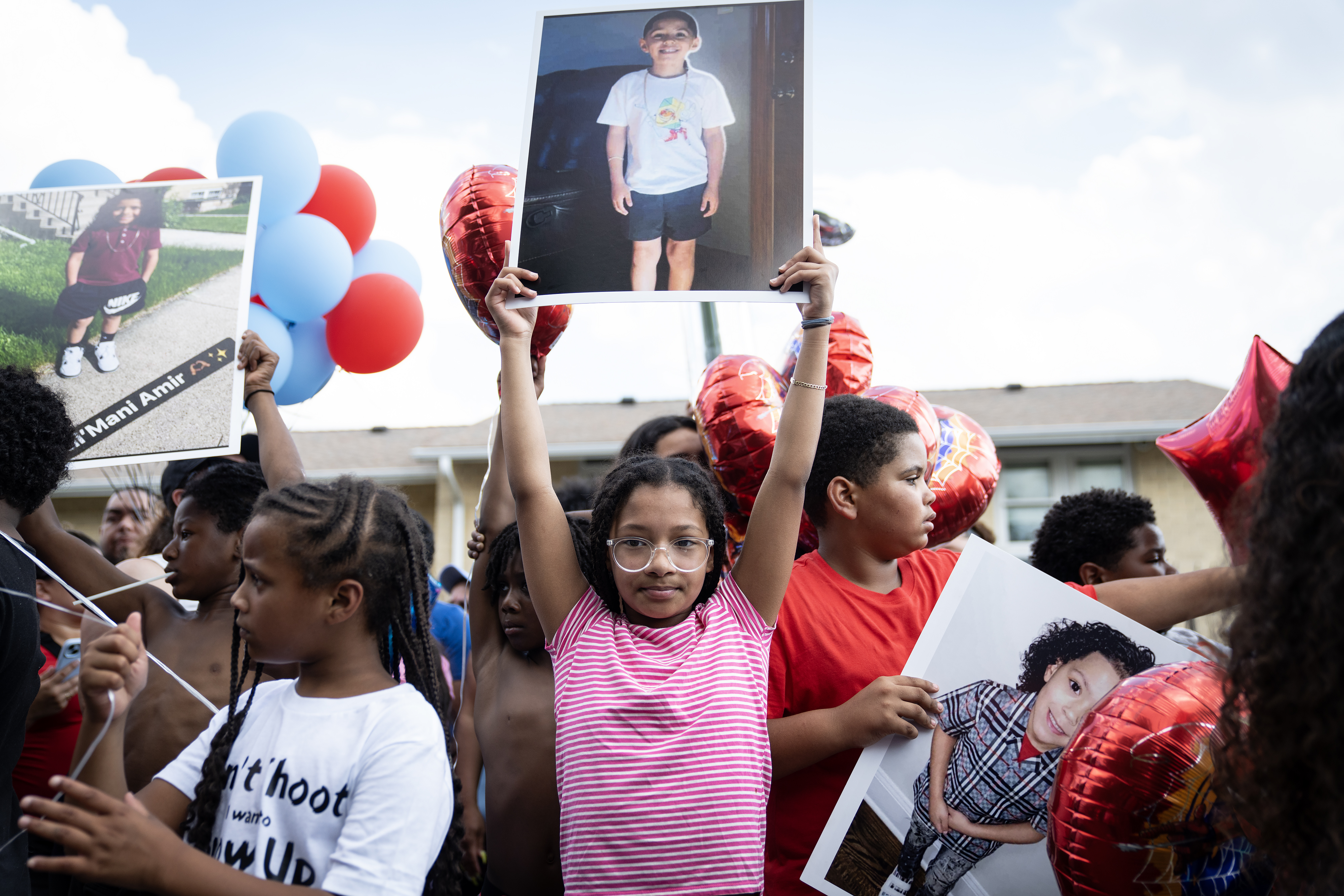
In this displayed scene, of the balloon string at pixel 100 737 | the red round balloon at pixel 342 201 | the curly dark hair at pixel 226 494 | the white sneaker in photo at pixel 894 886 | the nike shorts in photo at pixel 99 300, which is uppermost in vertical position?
the red round balloon at pixel 342 201

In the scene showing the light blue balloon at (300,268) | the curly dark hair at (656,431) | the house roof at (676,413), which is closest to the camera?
the curly dark hair at (656,431)

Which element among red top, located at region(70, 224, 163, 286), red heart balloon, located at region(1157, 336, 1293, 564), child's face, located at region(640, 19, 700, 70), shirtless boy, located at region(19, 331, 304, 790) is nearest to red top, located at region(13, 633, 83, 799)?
shirtless boy, located at region(19, 331, 304, 790)

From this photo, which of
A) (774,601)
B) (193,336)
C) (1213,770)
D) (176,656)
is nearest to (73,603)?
(176,656)

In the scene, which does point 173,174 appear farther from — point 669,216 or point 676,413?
point 676,413

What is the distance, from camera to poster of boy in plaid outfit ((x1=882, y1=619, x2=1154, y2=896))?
178 cm

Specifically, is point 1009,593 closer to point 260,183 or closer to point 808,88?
point 808,88

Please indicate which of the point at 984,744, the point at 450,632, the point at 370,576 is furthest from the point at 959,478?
the point at 450,632

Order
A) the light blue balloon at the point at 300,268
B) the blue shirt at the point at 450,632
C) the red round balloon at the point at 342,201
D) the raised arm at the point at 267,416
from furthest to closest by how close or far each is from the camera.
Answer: the blue shirt at the point at 450,632 < the red round balloon at the point at 342,201 < the light blue balloon at the point at 300,268 < the raised arm at the point at 267,416

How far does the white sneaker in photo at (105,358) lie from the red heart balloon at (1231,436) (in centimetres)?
243

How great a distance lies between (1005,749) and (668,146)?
4.54ft

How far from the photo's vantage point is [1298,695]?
105 cm

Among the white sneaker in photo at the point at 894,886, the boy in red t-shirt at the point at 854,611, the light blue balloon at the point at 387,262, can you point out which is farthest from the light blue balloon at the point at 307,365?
the white sneaker in photo at the point at 894,886

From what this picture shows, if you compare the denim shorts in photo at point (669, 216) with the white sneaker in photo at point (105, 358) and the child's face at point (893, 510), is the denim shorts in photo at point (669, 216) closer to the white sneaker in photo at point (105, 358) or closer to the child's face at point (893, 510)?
the child's face at point (893, 510)

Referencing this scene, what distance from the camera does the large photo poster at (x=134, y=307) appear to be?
94.7 inches
